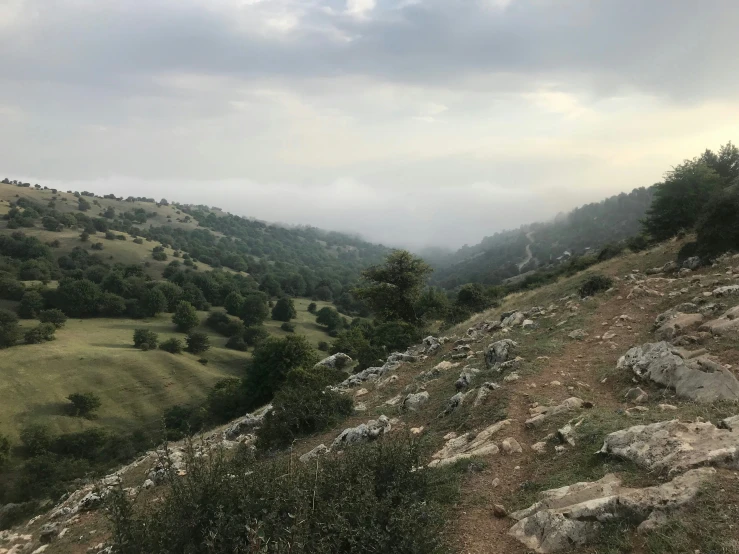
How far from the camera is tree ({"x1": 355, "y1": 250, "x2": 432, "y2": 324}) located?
38.2 meters

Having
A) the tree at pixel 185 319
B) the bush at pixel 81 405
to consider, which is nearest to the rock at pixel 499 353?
the bush at pixel 81 405

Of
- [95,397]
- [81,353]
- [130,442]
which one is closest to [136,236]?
[81,353]

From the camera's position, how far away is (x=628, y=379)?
10.2 metres

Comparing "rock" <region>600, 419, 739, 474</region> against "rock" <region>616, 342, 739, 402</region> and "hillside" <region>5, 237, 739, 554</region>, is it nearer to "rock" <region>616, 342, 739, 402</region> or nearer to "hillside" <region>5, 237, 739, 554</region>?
"hillside" <region>5, 237, 739, 554</region>

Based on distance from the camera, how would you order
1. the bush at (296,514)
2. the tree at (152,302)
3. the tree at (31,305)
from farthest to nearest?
the tree at (152,302)
the tree at (31,305)
the bush at (296,514)

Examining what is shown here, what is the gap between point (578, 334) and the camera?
14.7 metres

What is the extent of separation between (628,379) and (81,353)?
79085mm

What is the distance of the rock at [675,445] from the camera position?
5.72 m

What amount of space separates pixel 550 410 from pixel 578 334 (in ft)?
21.3

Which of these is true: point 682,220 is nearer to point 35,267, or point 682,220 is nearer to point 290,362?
point 290,362

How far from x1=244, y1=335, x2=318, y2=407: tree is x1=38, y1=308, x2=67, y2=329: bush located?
6852 cm

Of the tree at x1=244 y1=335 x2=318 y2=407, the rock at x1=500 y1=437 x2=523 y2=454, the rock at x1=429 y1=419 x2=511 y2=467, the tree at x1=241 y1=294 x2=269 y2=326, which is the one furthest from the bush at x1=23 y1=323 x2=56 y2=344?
the rock at x1=500 y1=437 x2=523 y2=454

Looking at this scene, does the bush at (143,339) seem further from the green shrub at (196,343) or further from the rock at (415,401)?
the rock at (415,401)

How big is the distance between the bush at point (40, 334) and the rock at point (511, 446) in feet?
277
